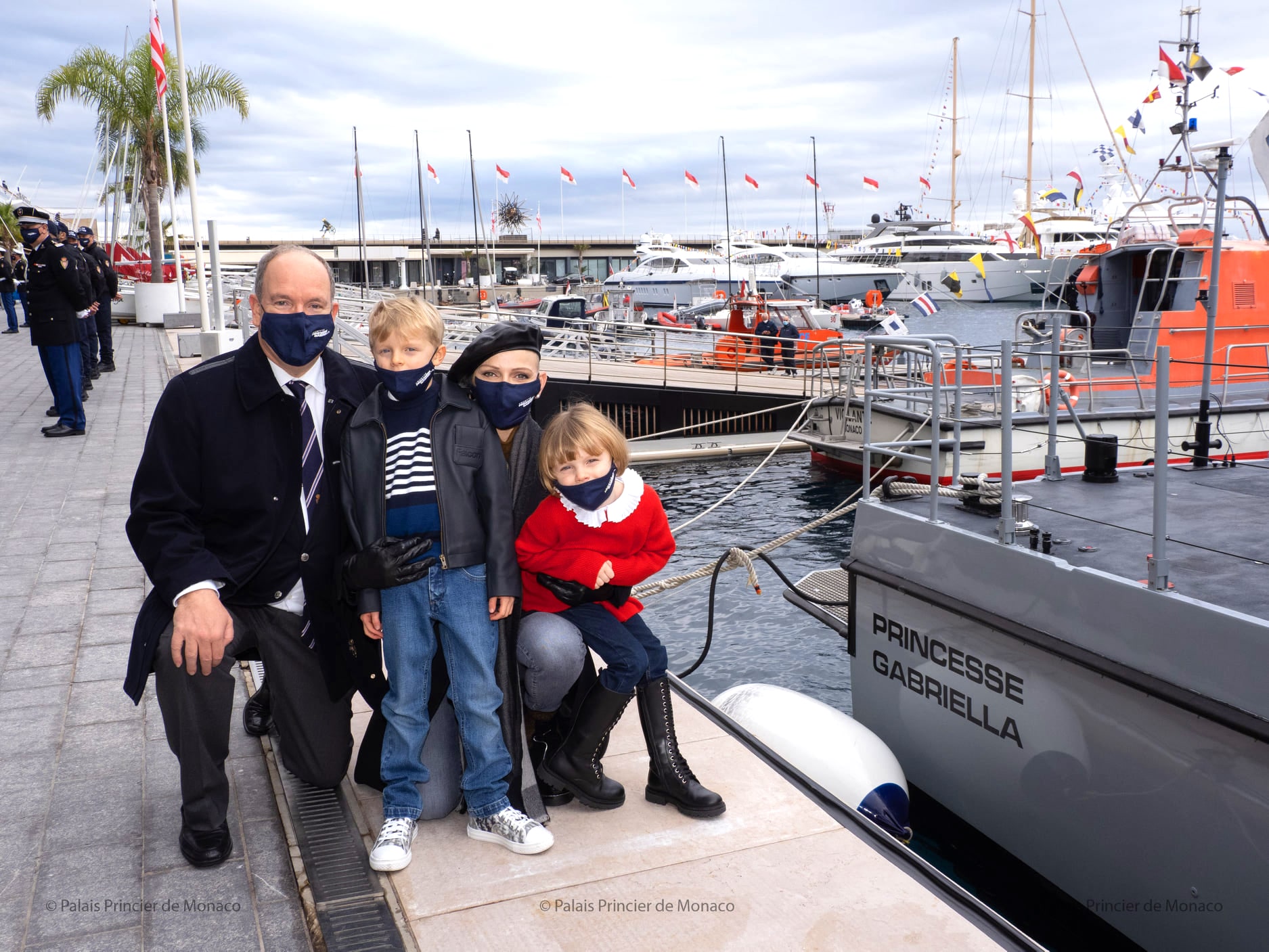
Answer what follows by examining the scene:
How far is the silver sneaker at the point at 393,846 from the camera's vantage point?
3117 millimetres

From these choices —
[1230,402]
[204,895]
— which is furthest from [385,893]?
[1230,402]

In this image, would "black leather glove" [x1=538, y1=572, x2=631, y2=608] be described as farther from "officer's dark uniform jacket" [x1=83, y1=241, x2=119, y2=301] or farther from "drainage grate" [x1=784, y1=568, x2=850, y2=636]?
"officer's dark uniform jacket" [x1=83, y1=241, x2=119, y2=301]

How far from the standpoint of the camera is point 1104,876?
14.2 ft

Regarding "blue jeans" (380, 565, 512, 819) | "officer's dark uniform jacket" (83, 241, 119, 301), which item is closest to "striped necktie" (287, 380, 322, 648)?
"blue jeans" (380, 565, 512, 819)

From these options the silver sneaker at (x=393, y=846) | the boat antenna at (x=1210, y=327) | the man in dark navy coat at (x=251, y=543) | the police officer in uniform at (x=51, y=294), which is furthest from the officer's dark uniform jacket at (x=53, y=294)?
the boat antenna at (x=1210, y=327)

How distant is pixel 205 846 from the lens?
125 inches

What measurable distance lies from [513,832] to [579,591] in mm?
807

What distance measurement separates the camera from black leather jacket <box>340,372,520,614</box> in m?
3.18

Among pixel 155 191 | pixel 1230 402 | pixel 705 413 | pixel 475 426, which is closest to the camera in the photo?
pixel 475 426

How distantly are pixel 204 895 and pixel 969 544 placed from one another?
3708 mm

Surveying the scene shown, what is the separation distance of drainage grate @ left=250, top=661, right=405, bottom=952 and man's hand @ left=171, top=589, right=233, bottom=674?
728 mm

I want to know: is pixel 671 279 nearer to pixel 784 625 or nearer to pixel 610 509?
pixel 784 625

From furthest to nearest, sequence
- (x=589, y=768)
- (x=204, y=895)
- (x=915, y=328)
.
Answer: (x=915, y=328), (x=589, y=768), (x=204, y=895)

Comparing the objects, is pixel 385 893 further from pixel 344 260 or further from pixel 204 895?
pixel 344 260
